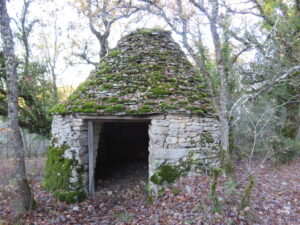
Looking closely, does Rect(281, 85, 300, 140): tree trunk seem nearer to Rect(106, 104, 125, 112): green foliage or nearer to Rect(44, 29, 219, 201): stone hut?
Rect(44, 29, 219, 201): stone hut

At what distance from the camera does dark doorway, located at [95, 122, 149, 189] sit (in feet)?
25.7

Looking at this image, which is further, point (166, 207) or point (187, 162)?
point (187, 162)

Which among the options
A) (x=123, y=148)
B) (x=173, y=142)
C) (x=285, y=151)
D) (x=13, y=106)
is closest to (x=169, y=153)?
(x=173, y=142)

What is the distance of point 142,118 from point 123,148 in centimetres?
465

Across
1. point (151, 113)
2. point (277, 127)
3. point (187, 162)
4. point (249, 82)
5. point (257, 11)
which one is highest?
point (257, 11)

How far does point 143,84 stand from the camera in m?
5.56

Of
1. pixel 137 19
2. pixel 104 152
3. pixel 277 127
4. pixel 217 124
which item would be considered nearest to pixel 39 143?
pixel 104 152

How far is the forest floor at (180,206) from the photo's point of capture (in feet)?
11.2

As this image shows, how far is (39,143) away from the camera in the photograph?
1366 cm

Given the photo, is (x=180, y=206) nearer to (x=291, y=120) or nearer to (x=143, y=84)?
(x=143, y=84)

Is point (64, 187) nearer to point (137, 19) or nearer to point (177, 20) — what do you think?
point (177, 20)

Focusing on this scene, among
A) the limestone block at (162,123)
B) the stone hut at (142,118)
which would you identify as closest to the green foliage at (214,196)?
the stone hut at (142,118)

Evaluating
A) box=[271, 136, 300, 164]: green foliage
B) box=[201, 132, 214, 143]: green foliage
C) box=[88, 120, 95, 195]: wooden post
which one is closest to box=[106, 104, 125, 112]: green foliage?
box=[88, 120, 95, 195]: wooden post

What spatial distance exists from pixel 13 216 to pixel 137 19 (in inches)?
403
